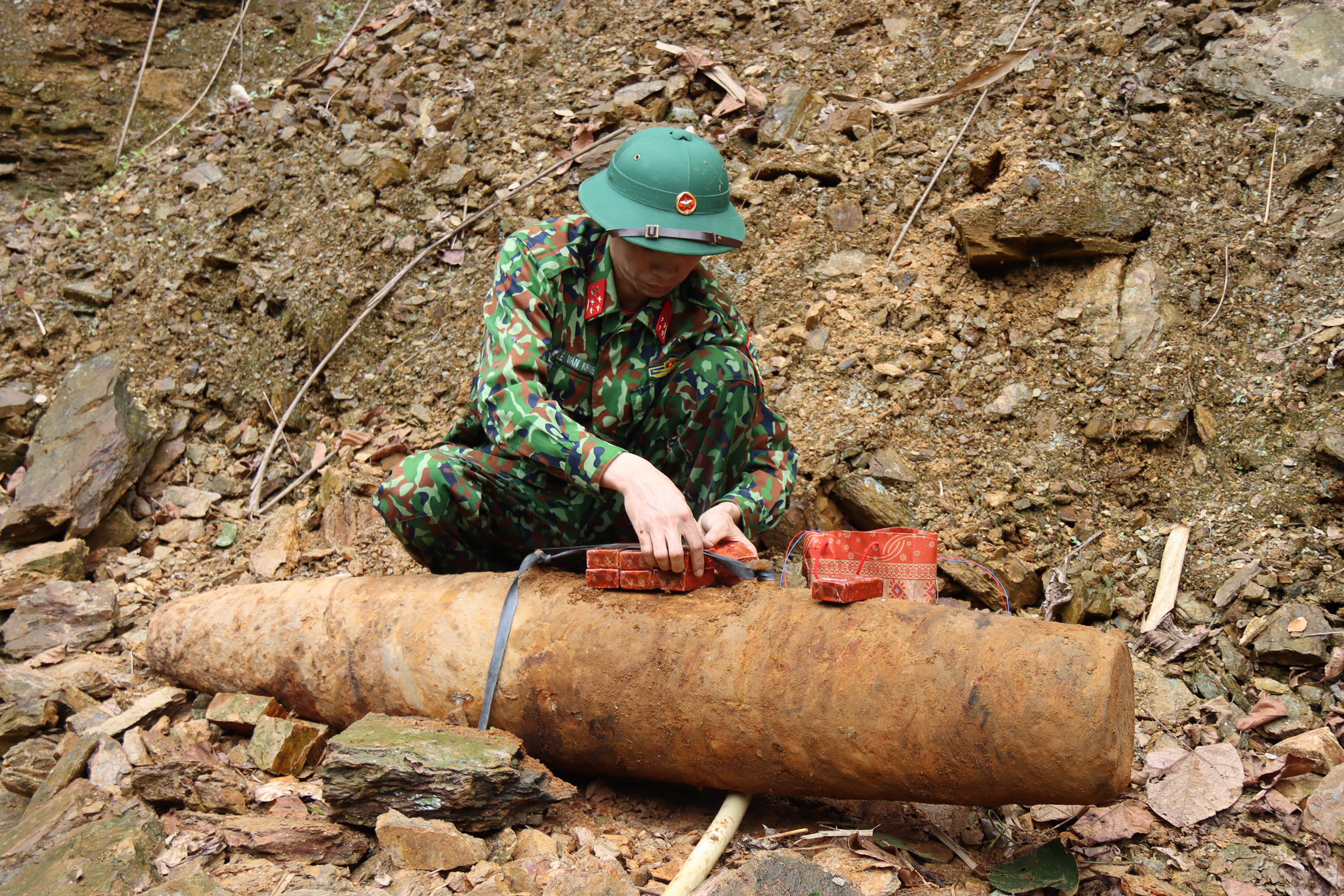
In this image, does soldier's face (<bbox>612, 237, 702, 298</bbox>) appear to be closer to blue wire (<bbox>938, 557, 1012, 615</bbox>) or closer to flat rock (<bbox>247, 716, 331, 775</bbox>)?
blue wire (<bbox>938, 557, 1012, 615</bbox>)

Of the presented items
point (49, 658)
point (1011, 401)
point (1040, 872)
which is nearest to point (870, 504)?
point (1011, 401)

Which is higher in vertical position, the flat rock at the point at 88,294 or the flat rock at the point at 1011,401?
the flat rock at the point at 88,294

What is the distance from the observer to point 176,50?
238 inches

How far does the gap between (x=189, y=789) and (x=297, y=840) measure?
0.43 meters

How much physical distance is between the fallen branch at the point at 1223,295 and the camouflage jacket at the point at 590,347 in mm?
1608

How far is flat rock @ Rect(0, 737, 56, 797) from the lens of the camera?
8.45 feet

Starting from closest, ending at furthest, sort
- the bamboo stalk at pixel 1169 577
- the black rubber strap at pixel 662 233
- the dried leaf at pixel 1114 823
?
the dried leaf at pixel 1114 823
the black rubber strap at pixel 662 233
the bamboo stalk at pixel 1169 577

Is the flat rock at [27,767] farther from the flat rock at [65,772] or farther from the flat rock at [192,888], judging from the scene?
the flat rock at [192,888]

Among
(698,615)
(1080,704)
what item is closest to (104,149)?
(698,615)

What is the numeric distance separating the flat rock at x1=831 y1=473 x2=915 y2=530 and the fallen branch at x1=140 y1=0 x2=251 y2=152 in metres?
4.80

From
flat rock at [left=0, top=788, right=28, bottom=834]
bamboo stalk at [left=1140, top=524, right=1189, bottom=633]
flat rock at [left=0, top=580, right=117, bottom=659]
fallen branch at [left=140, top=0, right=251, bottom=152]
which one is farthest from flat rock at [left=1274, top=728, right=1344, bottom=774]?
fallen branch at [left=140, top=0, right=251, bottom=152]

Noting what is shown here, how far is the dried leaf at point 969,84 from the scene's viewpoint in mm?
4133

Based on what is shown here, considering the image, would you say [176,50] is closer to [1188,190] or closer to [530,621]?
[530,621]

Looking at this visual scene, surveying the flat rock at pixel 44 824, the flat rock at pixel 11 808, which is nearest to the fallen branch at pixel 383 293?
the flat rock at pixel 11 808
